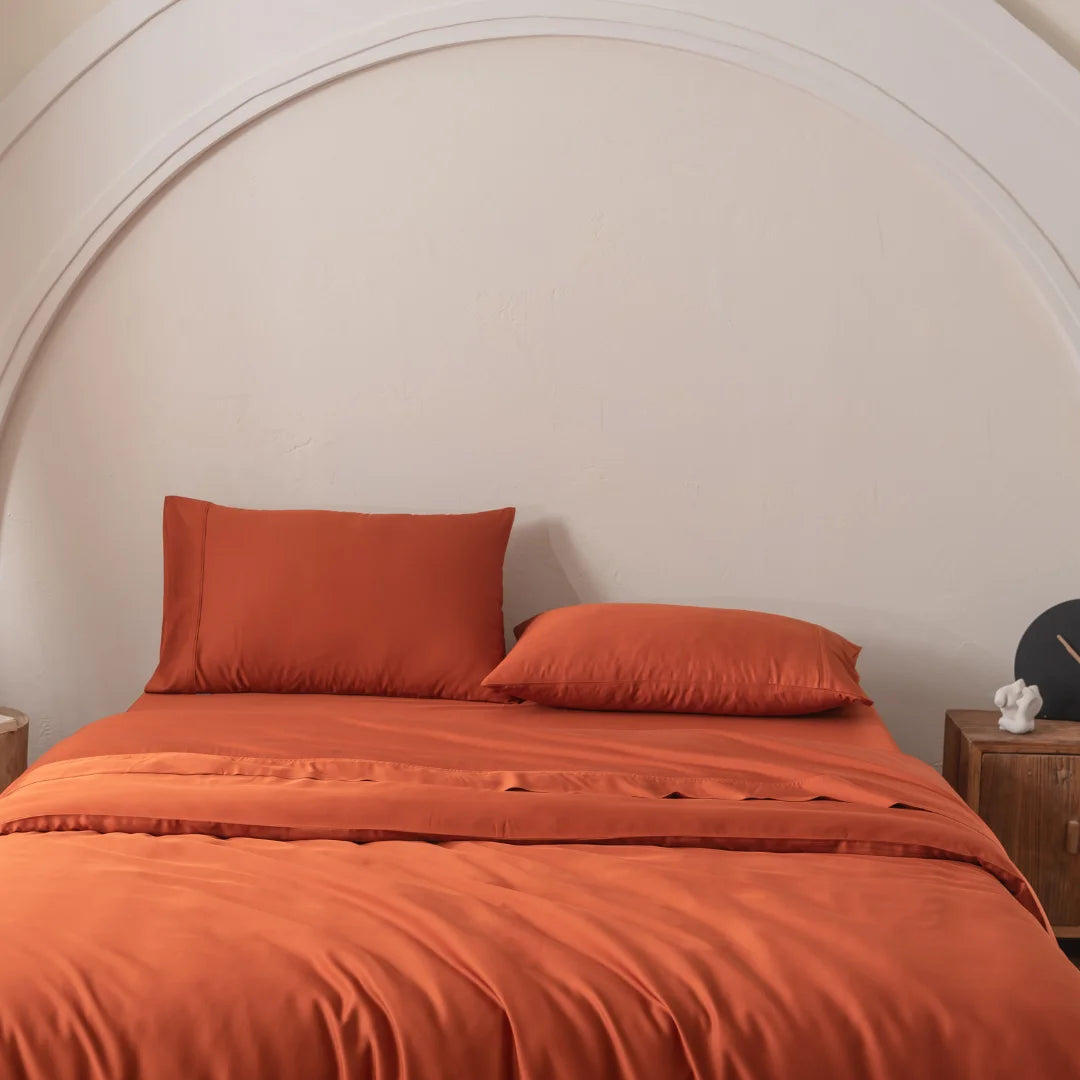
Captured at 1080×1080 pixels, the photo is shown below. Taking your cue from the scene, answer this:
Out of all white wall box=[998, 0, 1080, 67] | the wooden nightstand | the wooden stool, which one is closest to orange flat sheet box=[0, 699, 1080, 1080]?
the wooden nightstand

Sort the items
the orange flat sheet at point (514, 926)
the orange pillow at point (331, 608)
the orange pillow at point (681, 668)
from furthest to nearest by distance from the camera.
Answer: the orange pillow at point (331, 608), the orange pillow at point (681, 668), the orange flat sheet at point (514, 926)

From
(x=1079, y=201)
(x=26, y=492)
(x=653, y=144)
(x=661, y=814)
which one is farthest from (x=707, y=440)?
(x=26, y=492)

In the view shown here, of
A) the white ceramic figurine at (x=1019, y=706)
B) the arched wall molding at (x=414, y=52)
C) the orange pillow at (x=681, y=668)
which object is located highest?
the arched wall molding at (x=414, y=52)

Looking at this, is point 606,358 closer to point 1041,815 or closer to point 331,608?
point 331,608

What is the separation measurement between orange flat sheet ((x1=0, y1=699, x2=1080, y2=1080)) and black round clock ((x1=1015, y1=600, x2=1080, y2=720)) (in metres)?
1.03

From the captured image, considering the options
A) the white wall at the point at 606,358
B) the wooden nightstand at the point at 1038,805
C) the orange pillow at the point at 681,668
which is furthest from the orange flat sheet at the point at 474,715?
the white wall at the point at 606,358

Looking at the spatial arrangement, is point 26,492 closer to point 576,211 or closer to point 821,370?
point 576,211

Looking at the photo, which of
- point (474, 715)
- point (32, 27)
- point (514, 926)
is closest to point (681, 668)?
point (474, 715)

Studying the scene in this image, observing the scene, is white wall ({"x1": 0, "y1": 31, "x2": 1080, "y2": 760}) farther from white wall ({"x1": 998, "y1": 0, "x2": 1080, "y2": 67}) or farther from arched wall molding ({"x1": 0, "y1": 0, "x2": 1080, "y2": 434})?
white wall ({"x1": 998, "y1": 0, "x2": 1080, "y2": 67})

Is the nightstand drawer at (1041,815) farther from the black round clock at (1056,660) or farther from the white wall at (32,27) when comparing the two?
the white wall at (32,27)

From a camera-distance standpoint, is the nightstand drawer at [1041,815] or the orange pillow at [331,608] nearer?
the nightstand drawer at [1041,815]

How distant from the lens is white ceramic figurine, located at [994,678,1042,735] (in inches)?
106

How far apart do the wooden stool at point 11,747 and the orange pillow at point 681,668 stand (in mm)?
1152

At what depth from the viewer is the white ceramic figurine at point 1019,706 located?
2.70 meters
